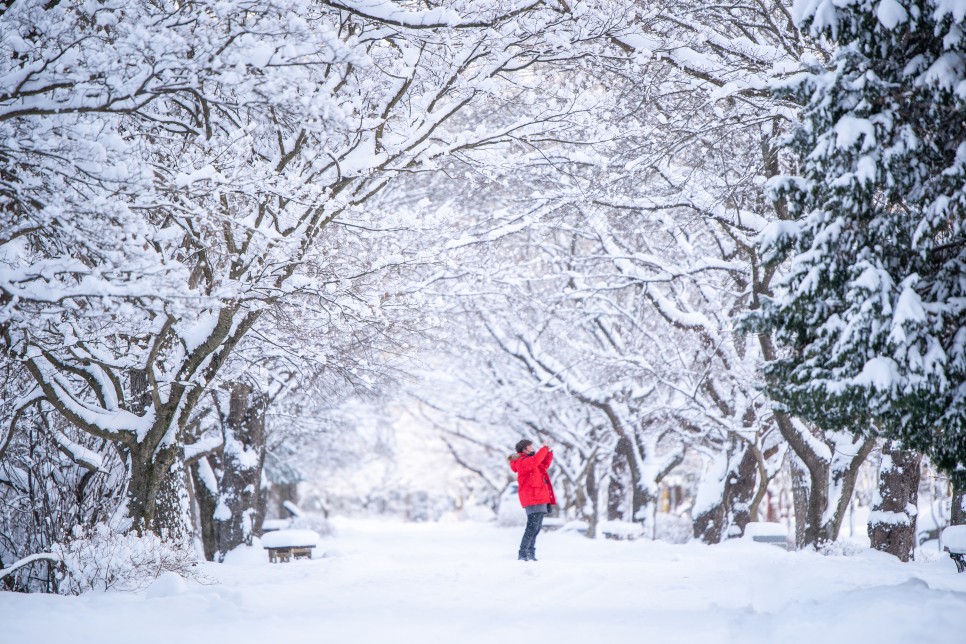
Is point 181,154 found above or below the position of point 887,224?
above

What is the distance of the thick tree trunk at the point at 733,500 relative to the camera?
16672 millimetres

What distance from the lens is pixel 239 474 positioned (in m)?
13.2

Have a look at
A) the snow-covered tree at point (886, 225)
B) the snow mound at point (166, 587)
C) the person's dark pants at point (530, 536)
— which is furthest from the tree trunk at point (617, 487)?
the snow-covered tree at point (886, 225)

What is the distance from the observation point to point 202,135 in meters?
7.51

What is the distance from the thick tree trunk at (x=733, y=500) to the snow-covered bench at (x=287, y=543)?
812 centimetres

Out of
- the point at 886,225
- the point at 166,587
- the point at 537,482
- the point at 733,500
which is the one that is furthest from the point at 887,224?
the point at 733,500

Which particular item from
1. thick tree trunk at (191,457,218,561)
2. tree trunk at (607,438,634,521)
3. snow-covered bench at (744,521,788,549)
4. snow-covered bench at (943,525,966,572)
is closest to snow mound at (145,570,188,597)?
thick tree trunk at (191,457,218,561)

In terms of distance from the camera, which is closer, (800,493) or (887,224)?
(887,224)

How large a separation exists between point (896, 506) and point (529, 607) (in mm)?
6363

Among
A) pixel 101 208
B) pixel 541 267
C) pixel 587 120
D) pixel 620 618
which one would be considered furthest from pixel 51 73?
pixel 541 267

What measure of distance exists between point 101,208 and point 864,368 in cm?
504

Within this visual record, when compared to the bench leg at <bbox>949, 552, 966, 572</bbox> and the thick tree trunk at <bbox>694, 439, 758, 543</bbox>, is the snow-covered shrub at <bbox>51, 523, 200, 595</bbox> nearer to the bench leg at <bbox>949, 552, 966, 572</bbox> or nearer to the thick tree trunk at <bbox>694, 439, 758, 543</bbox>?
the bench leg at <bbox>949, 552, 966, 572</bbox>

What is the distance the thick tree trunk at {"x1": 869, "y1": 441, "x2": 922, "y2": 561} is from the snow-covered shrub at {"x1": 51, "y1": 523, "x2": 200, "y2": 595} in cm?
889

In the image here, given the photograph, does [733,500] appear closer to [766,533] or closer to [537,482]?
[766,533]
